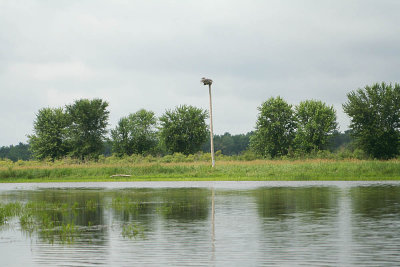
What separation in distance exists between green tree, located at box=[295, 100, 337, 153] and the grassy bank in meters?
39.4

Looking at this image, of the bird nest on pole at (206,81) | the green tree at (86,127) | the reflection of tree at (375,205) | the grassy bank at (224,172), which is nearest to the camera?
the reflection of tree at (375,205)

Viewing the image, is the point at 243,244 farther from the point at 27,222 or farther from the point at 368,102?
the point at 368,102

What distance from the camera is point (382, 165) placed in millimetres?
45094

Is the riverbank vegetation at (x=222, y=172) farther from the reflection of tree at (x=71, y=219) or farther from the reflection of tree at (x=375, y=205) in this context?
the reflection of tree at (x=71, y=219)

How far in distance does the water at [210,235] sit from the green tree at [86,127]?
259 ft

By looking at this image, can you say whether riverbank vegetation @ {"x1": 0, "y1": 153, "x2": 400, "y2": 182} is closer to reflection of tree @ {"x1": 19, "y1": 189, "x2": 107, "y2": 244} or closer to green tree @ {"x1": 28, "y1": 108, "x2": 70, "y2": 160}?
reflection of tree @ {"x1": 19, "y1": 189, "x2": 107, "y2": 244}

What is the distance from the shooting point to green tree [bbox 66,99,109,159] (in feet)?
329

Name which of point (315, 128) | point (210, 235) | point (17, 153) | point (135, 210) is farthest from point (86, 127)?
point (17, 153)

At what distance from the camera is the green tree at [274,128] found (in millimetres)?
92312

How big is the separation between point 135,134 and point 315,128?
150 ft

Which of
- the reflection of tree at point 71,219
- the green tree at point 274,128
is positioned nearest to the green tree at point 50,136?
the green tree at point 274,128

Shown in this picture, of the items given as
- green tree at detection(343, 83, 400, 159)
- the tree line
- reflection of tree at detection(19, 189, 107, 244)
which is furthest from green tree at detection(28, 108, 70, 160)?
reflection of tree at detection(19, 189, 107, 244)

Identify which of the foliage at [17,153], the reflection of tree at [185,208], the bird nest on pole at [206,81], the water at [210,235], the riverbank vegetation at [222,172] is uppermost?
the bird nest on pole at [206,81]

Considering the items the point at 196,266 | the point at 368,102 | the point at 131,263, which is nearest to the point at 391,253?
the point at 196,266
